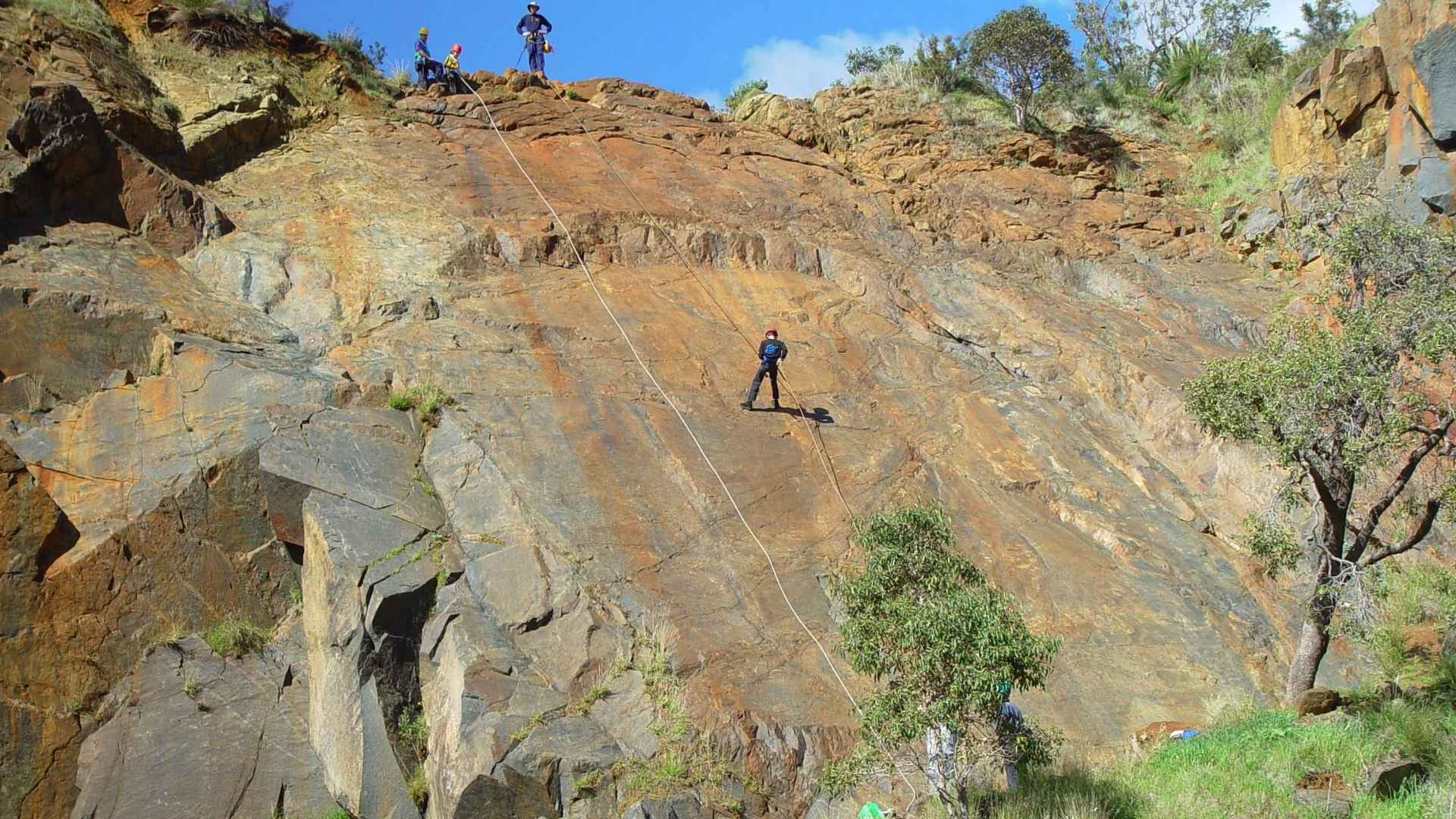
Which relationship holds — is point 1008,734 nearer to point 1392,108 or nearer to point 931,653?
point 931,653

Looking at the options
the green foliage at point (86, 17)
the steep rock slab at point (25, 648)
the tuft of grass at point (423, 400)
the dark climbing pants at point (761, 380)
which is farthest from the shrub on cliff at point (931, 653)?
the green foliage at point (86, 17)

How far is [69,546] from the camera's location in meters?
11.8

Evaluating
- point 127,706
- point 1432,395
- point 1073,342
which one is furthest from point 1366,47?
point 127,706

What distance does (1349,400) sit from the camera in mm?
10977

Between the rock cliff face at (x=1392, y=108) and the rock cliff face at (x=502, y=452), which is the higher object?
the rock cliff face at (x=1392, y=108)

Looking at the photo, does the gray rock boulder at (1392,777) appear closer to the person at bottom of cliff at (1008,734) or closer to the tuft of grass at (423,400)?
the person at bottom of cliff at (1008,734)

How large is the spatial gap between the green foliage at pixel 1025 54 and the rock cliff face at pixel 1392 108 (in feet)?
19.9

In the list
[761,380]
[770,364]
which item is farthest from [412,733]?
[770,364]

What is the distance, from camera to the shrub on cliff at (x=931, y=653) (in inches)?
339

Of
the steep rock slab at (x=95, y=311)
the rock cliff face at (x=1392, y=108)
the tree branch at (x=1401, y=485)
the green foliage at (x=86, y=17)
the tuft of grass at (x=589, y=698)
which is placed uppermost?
the green foliage at (x=86, y=17)

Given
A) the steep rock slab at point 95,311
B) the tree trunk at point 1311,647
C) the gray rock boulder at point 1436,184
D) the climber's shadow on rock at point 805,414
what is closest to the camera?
the tree trunk at point 1311,647

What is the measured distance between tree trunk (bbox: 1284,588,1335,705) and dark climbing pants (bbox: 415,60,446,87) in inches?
768

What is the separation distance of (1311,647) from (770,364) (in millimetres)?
7417

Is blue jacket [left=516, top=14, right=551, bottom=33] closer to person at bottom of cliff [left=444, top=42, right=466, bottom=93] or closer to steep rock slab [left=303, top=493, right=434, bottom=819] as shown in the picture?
person at bottom of cliff [left=444, top=42, right=466, bottom=93]
